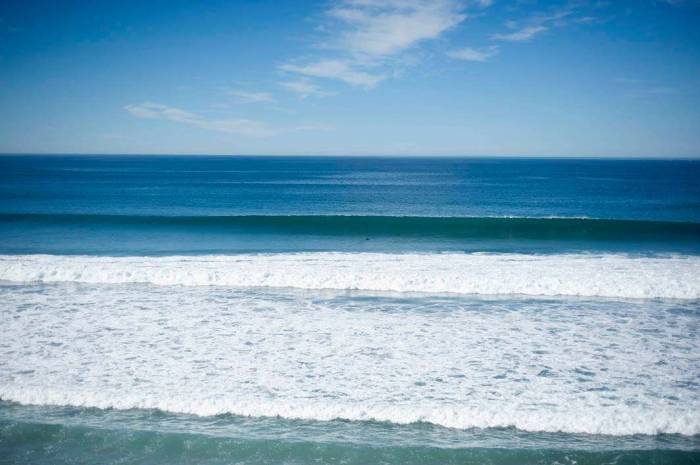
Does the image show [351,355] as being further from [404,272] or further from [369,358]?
[404,272]

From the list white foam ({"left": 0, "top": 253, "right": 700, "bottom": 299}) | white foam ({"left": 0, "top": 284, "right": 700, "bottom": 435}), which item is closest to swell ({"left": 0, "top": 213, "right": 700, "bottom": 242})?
white foam ({"left": 0, "top": 253, "right": 700, "bottom": 299})

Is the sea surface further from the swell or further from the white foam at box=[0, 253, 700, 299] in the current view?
the swell

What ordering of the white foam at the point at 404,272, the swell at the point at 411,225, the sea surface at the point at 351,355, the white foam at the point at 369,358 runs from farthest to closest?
the swell at the point at 411,225, the white foam at the point at 404,272, the white foam at the point at 369,358, the sea surface at the point at 351,355

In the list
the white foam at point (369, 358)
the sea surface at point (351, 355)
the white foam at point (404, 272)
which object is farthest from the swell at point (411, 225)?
the white foam at point (369, 358)

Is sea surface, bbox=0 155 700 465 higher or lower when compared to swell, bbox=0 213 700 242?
lower

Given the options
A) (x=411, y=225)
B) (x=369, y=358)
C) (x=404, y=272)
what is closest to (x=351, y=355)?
(x=369, y=358)

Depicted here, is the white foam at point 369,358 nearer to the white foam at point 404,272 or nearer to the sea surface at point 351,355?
the sea surface at point 351,355
